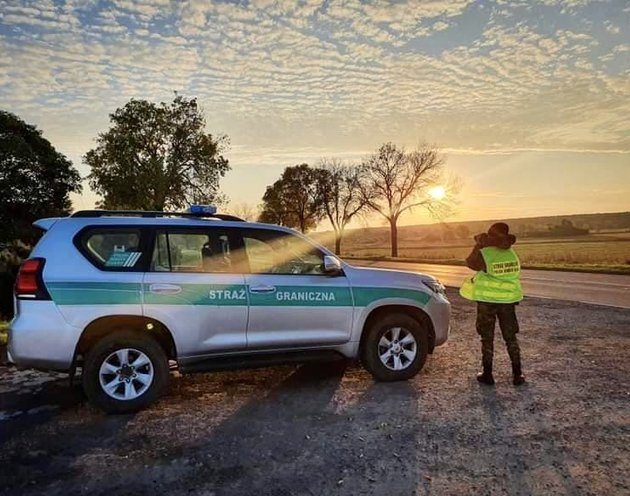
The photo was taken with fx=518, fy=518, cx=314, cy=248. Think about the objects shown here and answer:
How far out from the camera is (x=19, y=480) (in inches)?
143

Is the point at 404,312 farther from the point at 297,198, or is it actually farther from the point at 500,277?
the point at 297,198

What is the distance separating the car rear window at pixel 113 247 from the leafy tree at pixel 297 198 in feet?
146

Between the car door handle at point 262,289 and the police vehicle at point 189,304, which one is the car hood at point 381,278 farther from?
the car door handle at point 262,289

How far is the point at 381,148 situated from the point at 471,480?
41391mm

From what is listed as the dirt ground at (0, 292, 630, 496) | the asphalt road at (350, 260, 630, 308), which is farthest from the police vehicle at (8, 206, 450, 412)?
the asphalt road at (350, 260, 630, 308)

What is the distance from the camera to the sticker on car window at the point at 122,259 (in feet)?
16.5

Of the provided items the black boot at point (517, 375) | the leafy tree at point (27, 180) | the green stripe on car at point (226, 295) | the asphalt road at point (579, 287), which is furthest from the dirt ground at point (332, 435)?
the leafy tree at point (27, 180)

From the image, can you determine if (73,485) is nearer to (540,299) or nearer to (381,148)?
(540,299)

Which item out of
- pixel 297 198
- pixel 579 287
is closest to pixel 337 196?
pixel 297 198

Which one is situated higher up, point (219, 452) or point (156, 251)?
point (156, 251)

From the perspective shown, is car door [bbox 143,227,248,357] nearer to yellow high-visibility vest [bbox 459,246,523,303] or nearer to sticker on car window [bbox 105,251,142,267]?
sticker on car window [bbox 105,251,142,267]

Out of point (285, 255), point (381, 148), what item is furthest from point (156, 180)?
point (285, 255)

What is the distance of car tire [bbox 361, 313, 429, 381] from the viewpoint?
19.2 ft

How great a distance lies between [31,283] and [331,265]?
290 centimetres
